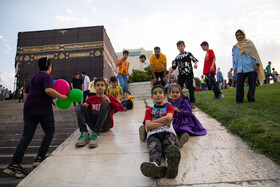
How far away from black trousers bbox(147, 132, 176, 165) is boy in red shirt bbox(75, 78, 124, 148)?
39.2 inches

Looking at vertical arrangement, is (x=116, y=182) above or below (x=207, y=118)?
below

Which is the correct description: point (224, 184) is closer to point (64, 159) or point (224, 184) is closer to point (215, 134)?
point (215, 134)

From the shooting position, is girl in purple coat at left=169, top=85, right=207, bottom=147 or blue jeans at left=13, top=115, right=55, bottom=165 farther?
girl in purple coat at left=169, top=85, right=207, bottom=147

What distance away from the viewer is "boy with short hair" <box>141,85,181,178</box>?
5.39 feet

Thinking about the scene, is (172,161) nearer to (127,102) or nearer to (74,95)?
(74,95)

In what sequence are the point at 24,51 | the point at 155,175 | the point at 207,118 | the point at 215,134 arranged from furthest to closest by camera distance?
the point at 24,51 → the point at 207,118 → the point at 215,134 → the point at 155,175

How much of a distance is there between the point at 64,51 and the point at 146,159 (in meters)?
19.7

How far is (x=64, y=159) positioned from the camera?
231 cm

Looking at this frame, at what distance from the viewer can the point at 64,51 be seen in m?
18.9

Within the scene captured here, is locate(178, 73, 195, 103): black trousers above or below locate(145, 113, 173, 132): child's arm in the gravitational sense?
above

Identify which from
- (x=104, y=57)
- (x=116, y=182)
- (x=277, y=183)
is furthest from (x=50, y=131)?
(x=104, y=57)

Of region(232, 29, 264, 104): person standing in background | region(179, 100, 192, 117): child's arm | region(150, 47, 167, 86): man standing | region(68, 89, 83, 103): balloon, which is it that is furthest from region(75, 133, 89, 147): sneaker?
region(232, 29, 264, 104): person standing in background

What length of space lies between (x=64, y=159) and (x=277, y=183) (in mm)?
2445

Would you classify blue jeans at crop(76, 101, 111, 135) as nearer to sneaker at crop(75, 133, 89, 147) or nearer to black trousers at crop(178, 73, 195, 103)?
sneaker at crop(75, 133, 89, 147)
